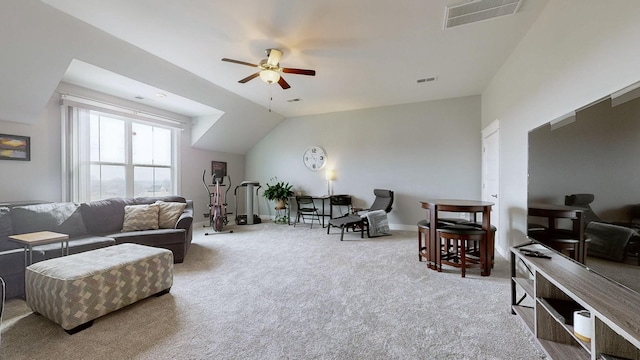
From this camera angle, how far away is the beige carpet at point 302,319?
169cm

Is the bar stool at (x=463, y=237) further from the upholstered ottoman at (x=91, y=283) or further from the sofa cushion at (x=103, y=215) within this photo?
the sofa cushion at (x=103, y=215)

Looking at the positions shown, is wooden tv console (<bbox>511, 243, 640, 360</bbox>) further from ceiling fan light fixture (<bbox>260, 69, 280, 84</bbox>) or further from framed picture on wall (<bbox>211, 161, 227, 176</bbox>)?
framed picture on wall (<bbox>211, 161, 227, 176</bbox>)

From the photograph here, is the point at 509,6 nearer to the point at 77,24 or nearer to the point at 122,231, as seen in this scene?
the point at 77,24

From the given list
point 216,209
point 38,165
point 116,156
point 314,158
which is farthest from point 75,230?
point 314,158

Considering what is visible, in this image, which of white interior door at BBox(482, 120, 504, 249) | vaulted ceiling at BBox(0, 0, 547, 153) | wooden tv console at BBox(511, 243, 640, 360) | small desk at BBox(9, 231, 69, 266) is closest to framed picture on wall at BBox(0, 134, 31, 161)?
vaulted ceiling at BBox(0, 0, 547, 153)

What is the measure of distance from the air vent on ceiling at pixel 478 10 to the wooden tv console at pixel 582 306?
2.18 m

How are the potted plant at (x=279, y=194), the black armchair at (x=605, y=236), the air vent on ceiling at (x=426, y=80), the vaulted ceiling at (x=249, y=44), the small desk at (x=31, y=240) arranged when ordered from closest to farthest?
the black armchair at (x=605, y=236)
the small desk at (x=31, y=240)
the vaulted ceiling at (x=249, y=44)
the air vent on ceiling at (x=426, y=80)
the potted plant at (x=279, y=194)

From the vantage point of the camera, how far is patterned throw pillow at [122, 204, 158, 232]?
372 cm

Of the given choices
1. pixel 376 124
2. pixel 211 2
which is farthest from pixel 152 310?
pixel 376 124

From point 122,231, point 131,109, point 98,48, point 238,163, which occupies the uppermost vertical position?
point 98,48

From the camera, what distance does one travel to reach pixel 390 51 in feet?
10.9

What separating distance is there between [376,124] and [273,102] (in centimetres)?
239

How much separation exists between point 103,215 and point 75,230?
0.39 m

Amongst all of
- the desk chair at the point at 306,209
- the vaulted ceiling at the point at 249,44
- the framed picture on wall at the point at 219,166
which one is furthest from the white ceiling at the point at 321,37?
the desk chair at the point at 306,209
